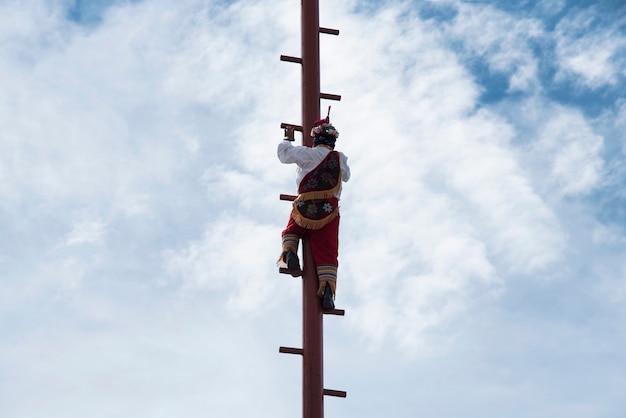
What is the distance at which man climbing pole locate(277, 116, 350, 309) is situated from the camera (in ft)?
40.3

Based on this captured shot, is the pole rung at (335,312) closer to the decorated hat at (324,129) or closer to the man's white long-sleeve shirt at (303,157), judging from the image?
the man's white long-sleeve shirt at (303,157)

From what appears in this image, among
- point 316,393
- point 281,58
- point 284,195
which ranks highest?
point 281,58

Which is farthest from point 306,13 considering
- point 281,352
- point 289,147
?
point 281,352

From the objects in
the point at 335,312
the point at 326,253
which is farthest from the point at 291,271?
the point at 335,312

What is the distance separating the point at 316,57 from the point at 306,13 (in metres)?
0.48

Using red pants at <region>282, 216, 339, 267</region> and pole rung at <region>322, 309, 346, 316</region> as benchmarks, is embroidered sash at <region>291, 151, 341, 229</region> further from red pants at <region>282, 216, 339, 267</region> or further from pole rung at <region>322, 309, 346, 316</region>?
pole rung at <region>322, 309, 346, 316</region>

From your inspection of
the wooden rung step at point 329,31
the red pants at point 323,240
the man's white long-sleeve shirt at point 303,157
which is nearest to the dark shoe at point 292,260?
the red pants at point 323,240

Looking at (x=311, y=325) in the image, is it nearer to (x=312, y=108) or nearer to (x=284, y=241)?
(x=284, y=241)

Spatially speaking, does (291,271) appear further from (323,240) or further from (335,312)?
(335,312)

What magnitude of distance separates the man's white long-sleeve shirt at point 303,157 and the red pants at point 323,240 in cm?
36

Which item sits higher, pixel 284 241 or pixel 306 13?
pixel 306 13

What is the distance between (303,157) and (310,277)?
1.10 m

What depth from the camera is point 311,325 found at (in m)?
11.9

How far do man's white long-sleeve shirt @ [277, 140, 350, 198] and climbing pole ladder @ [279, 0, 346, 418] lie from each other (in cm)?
17
